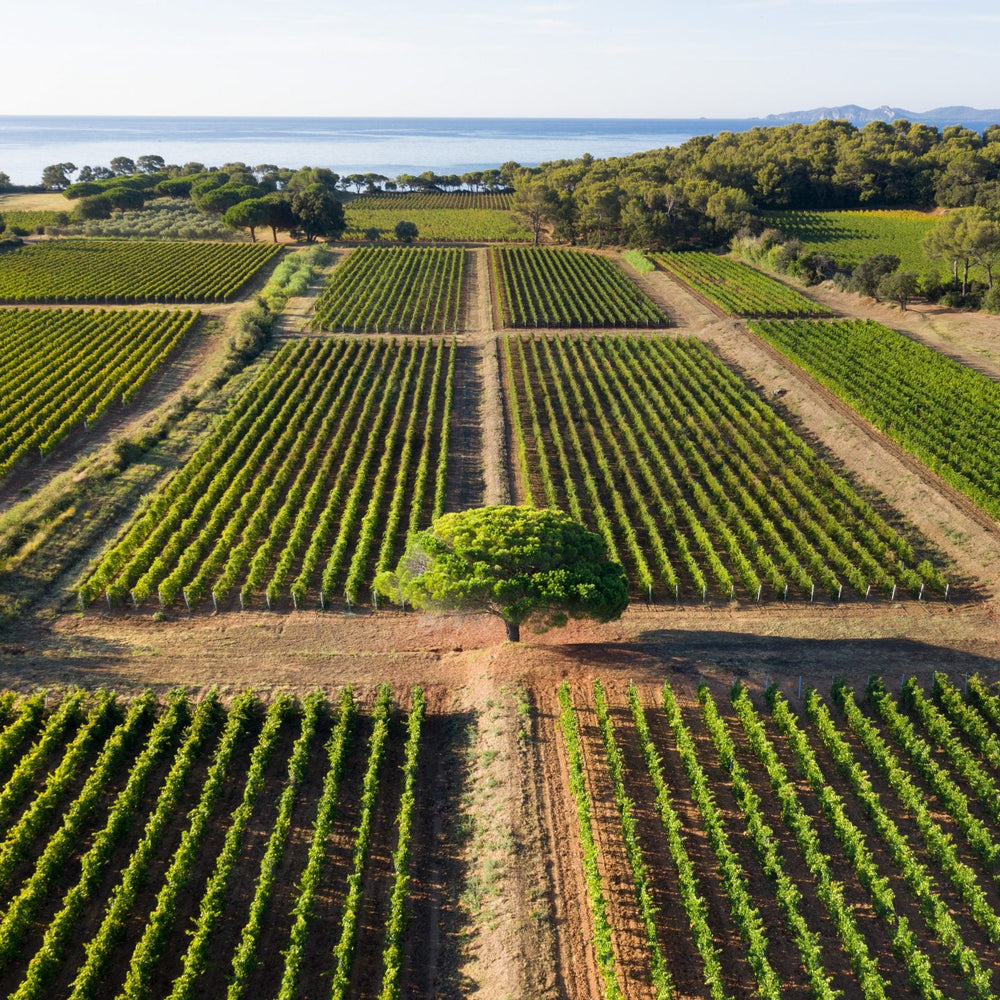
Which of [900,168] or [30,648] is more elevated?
[900,168]

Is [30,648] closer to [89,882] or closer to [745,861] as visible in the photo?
[89,882]

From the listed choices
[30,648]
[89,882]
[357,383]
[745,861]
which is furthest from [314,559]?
[357,383]

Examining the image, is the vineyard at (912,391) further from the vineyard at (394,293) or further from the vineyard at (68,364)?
the vineyard at (68,364)

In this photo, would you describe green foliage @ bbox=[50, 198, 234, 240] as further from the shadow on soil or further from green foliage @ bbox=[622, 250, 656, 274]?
the shadow on soil

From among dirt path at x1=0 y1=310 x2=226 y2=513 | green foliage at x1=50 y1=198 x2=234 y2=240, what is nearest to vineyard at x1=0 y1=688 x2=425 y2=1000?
dirt path at x1=0 y1=310 x2=226 y2=513

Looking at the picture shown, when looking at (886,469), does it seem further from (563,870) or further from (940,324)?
(940,324)
